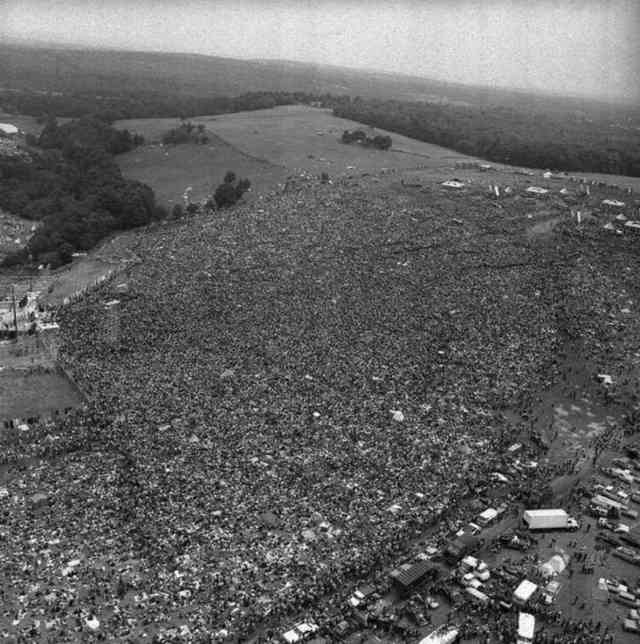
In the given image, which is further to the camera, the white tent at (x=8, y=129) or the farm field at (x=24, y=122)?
the farm field at (x=24, y=122)

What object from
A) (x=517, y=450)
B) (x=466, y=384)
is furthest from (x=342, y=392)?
(x=517, y=450)

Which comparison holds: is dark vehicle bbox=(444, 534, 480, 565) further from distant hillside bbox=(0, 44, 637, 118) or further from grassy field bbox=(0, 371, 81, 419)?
distant hillside bbox=(0, 44, 637, 118)

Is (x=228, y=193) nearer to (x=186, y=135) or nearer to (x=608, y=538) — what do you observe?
(x=186, y=135)

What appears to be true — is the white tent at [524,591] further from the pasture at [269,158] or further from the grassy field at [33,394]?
the pasture at [269,158]

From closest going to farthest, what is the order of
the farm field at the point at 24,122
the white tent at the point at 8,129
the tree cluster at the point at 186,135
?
the tree cluster at the point at 186,135
the white tent at the point at 8,129
the farm field at the point at 24,122

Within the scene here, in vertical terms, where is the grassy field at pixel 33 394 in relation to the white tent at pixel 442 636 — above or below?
above

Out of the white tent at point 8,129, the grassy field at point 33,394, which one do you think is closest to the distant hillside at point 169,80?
the white tent at point 8,129

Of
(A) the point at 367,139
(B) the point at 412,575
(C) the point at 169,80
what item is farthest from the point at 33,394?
(C) the point at 169,80

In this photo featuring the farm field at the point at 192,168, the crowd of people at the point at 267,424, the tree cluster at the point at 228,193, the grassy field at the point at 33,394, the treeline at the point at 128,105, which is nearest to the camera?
the crowd of people at the point at 267,424
